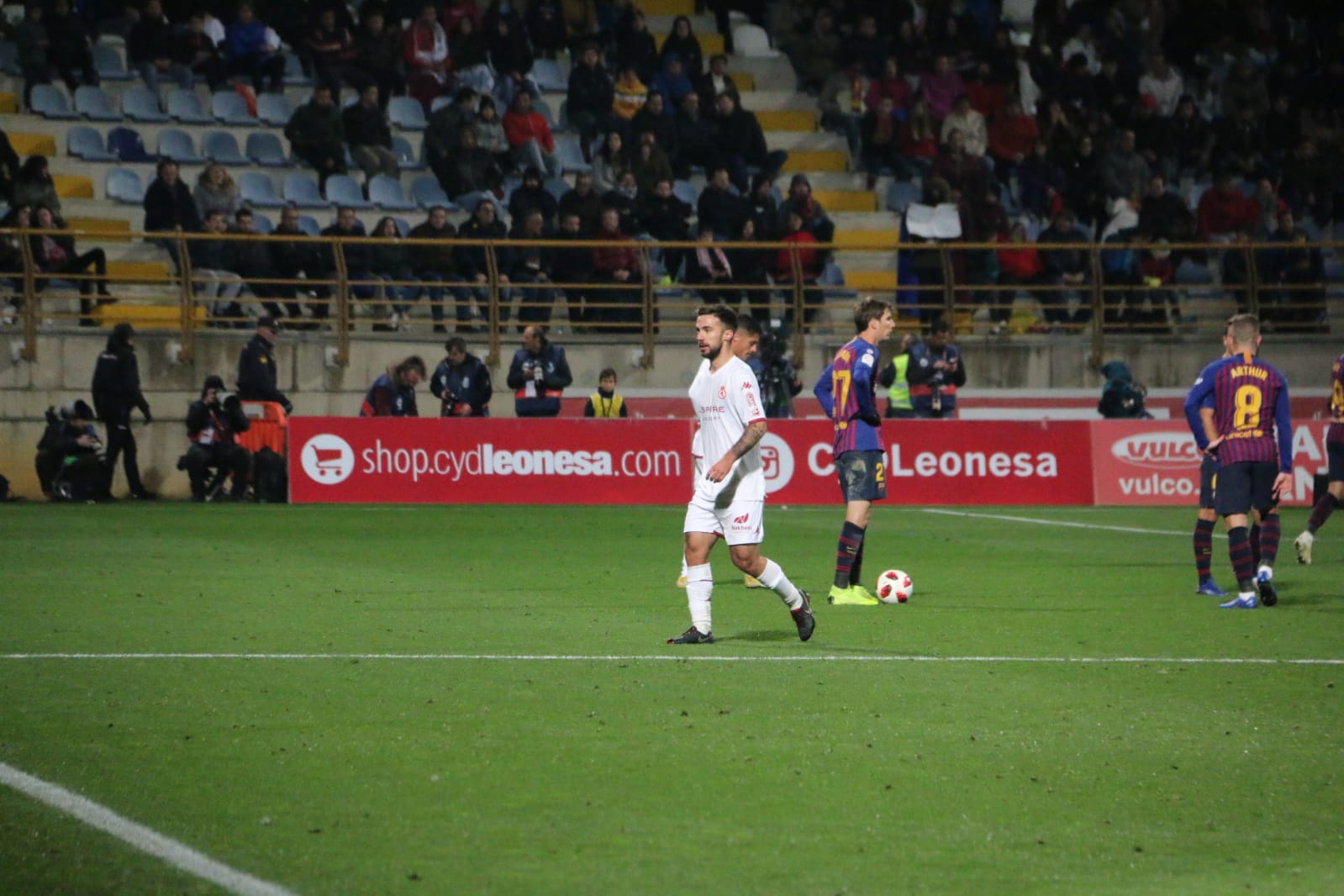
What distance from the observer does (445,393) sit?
23234 mm

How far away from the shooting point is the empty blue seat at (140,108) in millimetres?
27297

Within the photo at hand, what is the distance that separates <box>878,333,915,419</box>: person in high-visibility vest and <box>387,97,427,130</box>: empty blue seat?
9086mm

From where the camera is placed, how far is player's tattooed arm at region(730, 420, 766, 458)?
31.8 feet

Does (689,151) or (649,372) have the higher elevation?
(689,151)

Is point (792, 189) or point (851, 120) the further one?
point (851, 120)

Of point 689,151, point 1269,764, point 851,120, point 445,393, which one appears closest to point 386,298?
point 445,393

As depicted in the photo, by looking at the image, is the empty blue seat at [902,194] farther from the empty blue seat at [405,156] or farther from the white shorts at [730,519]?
the white shorts at [730,519]

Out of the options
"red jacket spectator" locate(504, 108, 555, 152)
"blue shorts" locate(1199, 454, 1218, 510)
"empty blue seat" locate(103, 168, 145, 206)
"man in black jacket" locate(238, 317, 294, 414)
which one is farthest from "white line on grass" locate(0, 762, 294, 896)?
"red jacket spectator" locate(504, 108, 555, 152)

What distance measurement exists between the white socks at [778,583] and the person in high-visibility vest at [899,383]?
1428 cm

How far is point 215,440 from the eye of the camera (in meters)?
22.8

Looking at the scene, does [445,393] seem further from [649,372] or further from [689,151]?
[689,151]

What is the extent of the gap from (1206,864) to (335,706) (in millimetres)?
3956

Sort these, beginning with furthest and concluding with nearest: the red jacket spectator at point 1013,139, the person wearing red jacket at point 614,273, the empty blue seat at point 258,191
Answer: the red jacket spectator at point 1013,139
the empty blue seat at point 258,191
the person wearing red jacket at point 614,273

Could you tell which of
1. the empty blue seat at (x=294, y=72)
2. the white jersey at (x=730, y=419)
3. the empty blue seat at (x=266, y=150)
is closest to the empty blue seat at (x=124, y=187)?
the empty blue seat at (x=266, y=150)
